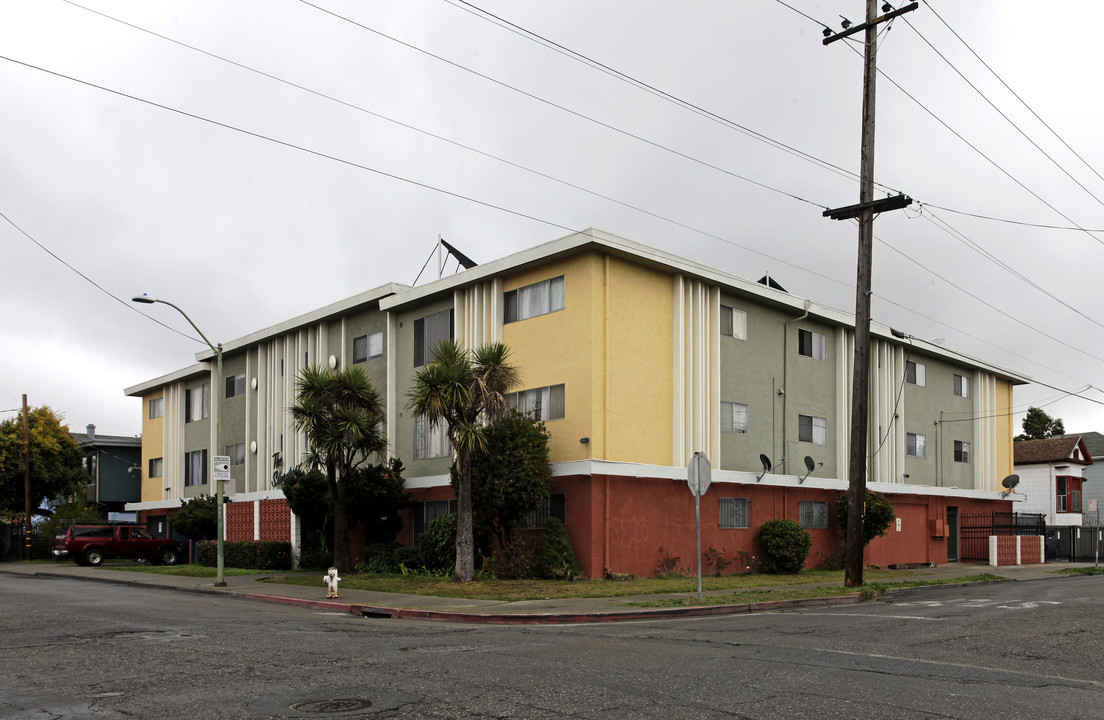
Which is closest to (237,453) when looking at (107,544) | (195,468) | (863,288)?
(195,468)

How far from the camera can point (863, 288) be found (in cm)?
2242

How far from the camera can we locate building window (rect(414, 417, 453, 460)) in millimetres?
29062

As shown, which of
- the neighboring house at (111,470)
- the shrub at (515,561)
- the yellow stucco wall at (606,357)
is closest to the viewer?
the shrub at (515,561)

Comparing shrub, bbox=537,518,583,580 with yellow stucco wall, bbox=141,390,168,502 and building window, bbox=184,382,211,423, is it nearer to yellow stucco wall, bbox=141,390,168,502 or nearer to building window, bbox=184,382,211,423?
building window, bbox=184,382,211,423

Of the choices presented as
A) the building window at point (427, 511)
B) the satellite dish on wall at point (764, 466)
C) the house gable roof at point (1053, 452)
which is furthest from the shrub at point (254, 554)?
the house gable roof at point (1053, 452)

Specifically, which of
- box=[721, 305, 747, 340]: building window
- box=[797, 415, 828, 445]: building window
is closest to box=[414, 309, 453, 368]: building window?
box=[721, 305, 747, 340]: building window

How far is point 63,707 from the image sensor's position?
27.5ft

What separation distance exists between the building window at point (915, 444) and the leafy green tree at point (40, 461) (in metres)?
39.9

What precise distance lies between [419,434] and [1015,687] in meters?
22.5

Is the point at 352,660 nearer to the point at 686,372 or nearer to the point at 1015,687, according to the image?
the point at 1015,687

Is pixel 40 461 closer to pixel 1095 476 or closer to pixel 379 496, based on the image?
pixel 379 496

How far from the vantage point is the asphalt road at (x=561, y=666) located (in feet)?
A: 26.8

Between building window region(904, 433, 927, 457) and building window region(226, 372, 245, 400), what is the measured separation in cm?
2692

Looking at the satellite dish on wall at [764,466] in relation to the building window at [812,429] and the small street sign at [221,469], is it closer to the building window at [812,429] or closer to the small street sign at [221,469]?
the building window at [812,429]
